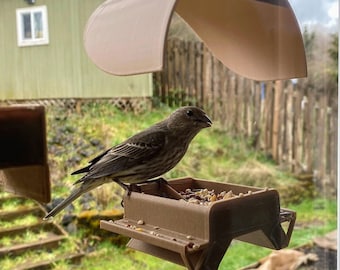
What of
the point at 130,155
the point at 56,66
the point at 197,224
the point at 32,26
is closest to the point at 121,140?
the point at 56,66

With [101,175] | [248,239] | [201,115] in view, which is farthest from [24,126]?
[248,239]

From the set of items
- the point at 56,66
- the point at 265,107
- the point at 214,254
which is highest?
the point at 56,66

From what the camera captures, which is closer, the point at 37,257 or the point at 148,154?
the point at 148,154

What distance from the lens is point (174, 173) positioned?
1.20 metres

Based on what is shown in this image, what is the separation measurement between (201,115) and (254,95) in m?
0.77

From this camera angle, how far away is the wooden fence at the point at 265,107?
50.7 inches

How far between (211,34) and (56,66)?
46cm

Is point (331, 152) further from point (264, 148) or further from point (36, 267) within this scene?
point (36, 267)

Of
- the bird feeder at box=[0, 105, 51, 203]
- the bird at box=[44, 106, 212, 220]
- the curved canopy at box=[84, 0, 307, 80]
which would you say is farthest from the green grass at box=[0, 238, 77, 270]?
the curved canopy at box=[84, 0, 307, 80]

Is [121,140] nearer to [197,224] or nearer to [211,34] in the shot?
[211,34]

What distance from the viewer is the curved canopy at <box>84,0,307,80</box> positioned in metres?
0.62

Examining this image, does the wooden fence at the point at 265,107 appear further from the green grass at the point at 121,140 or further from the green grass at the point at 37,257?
the green grass at the point at 37,257

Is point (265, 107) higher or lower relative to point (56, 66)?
lower

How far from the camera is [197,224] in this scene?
0.67 meters
